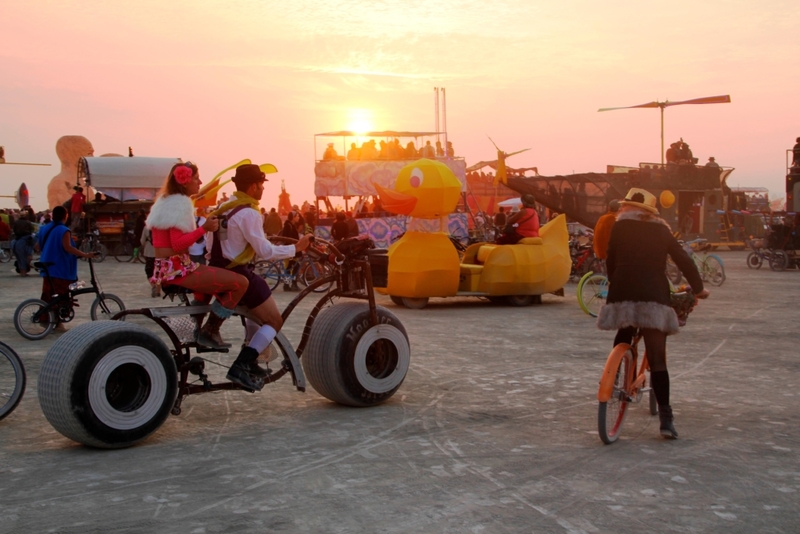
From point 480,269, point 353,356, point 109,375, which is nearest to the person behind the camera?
point 109,375

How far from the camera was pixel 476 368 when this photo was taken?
8.62 meters

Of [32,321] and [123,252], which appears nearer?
[32,321]

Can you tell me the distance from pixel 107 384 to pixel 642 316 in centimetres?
347

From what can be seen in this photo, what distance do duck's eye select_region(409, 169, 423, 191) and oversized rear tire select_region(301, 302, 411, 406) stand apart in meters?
7.61

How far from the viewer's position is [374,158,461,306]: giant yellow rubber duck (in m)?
14.2

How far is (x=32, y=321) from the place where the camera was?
1150 centimetres

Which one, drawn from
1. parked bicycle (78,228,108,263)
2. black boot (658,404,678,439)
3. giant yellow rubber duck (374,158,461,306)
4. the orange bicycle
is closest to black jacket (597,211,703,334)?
the orange bicycle

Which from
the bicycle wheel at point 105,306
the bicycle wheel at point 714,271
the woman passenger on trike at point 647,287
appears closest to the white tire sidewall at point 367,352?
the woman passenger on trike at point 647,287

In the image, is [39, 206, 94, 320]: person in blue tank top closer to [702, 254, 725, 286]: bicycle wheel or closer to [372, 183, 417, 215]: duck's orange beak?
[372, 183, 417, 215]: duck's orange beak

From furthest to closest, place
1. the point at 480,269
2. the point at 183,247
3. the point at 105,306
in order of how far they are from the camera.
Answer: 1. the point at 480,269
2. the point at 105,306
3. the point at 183,247

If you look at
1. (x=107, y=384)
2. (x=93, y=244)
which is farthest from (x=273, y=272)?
(x=93, y=244)

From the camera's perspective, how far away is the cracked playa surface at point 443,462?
4285mm

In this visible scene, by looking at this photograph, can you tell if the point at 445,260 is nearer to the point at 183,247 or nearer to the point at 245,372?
the point at 245,372

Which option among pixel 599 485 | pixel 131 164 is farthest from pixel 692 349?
pixel 131 164
